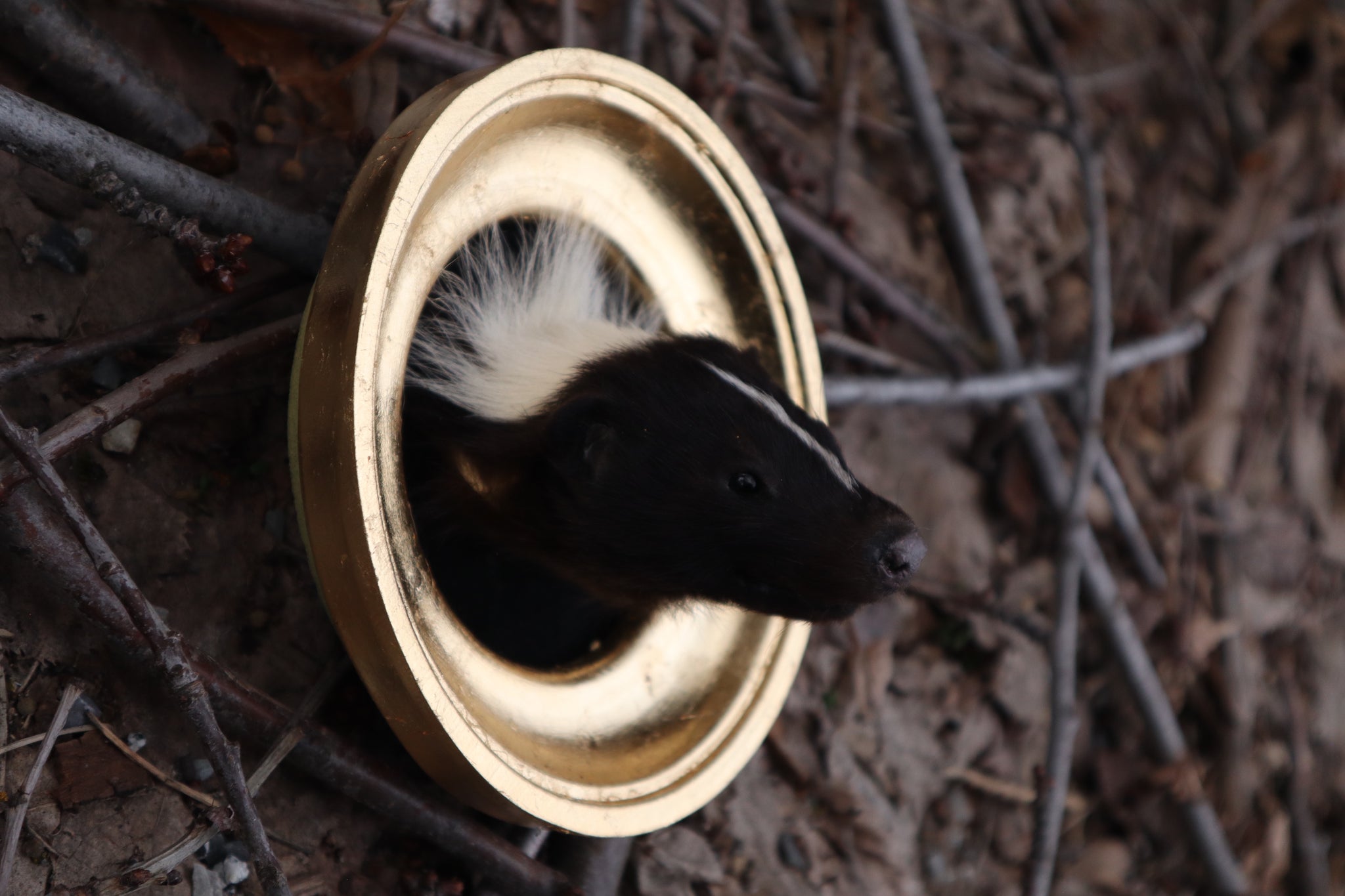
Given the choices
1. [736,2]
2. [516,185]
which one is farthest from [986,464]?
[516,185]

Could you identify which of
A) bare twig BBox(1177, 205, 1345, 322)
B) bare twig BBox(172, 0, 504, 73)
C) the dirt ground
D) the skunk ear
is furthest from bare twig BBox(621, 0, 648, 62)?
bare twig BBox(1177, 205, 1345, 322)

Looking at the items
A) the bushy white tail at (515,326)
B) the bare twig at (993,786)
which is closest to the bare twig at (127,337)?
the bushy white tail at (515,326)

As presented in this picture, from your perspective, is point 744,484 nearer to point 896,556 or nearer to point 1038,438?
point 896,556

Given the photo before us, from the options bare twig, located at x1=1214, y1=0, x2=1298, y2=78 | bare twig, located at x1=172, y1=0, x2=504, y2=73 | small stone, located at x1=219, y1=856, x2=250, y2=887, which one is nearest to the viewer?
small stone, located at x1=219, y1=856, x2=250, y2=887

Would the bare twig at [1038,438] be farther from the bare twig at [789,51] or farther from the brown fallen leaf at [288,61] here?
the brown fallen leaf at [288,61]

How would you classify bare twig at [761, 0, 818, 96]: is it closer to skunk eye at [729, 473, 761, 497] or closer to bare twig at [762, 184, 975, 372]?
bare twig at [762, 184, 975, 372]

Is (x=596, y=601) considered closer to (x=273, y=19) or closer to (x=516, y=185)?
(x=516, y=185)
